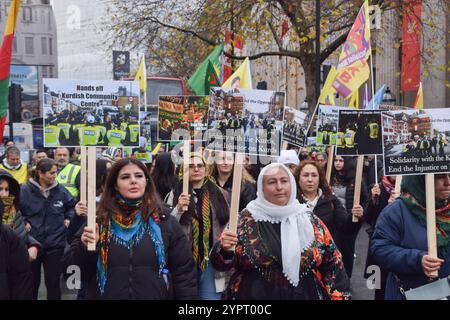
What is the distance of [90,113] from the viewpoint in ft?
19.2

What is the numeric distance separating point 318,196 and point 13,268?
11.6ft

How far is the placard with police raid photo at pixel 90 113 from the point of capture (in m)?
5.82

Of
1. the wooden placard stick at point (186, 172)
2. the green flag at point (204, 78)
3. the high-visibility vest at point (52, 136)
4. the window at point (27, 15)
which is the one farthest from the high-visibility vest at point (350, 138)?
the window at point (27, 15)

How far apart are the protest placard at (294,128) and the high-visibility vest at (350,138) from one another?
112 inches

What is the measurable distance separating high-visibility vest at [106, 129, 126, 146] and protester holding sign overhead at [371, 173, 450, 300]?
6.33 ft

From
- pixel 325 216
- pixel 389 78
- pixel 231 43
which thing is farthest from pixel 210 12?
pixel 325 216

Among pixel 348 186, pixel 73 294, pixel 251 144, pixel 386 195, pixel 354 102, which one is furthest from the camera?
pixel 354 102

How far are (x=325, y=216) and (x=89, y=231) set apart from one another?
3303mm

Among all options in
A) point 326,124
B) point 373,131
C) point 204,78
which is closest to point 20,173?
point 204,78

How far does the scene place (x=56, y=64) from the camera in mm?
100562

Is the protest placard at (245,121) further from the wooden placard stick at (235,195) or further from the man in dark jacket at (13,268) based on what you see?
the man in dark jacket at (13,268)

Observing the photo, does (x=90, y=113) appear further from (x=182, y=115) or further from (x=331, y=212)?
(x=182, y=115)

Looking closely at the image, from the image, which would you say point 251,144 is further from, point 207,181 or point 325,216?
point 325,216

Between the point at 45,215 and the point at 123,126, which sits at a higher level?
the point at 123,126
